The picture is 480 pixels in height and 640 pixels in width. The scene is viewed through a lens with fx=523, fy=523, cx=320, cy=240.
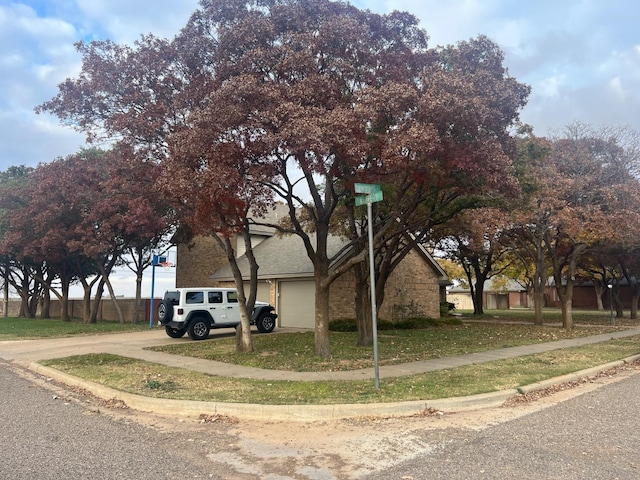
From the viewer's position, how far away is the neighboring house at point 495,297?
69.8 m

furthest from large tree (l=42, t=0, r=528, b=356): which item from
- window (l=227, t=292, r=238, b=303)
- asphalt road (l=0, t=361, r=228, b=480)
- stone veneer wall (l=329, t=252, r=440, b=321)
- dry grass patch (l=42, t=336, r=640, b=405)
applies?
stone veneer wall (l=329, t=252, r=440, b=321)

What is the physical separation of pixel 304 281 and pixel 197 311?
635 centimetres

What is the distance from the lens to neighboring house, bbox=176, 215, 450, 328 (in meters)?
23.2

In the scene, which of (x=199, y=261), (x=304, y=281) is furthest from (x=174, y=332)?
(x=199, y=261)

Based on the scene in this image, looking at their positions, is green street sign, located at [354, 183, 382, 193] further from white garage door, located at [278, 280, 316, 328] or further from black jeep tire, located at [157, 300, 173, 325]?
white garage door, located at [278, 280, 316, 328]

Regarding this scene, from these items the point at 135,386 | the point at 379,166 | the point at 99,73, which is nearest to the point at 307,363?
the point at 135,386

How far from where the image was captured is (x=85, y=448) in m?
6.07

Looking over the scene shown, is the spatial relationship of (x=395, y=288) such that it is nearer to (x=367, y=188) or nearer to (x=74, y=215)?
(x=74, y=215)

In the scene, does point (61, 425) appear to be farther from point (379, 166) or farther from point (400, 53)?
point (400, 53)

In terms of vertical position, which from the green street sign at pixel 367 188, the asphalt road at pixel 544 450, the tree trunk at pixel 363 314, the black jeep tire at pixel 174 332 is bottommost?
the asphalt road at pixel 544 450

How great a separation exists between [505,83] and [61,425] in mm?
10697

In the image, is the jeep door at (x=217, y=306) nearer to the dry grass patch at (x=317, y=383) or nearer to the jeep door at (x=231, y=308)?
the jeep door at (x=231, y=308)

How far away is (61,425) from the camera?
23.7ft

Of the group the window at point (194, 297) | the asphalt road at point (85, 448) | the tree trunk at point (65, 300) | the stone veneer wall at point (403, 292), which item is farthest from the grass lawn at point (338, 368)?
the tree trunk at point (65, 300)
